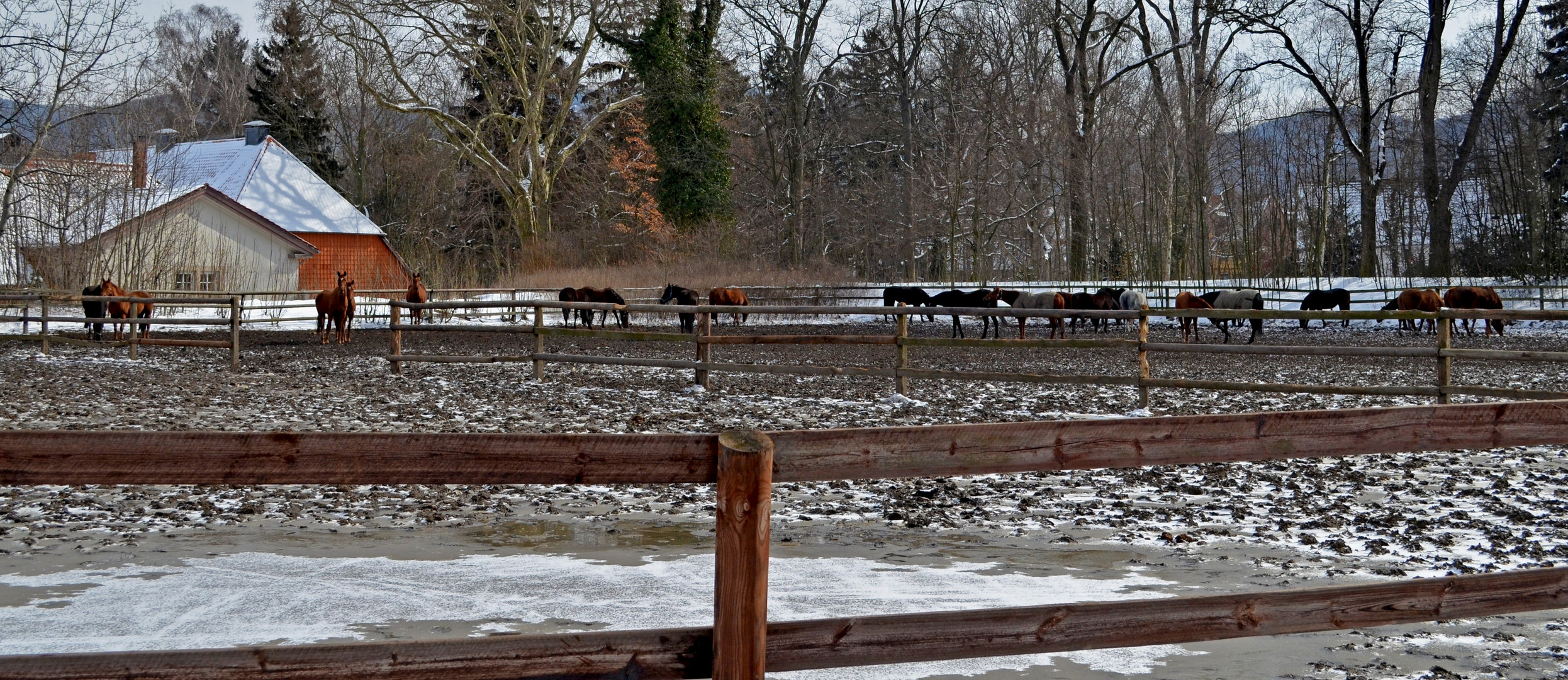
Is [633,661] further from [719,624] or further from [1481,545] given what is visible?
[1481,545]

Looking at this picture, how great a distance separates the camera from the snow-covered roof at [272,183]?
140 feet

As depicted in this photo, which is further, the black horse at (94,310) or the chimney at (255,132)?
the chimney at (255,132)

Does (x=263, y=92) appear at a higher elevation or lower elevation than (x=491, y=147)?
higher

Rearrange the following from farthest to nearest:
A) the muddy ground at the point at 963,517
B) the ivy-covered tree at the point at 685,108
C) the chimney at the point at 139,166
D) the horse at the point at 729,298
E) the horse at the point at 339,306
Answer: the ivy-covered tree at the point at 685,108, the chimney at the point at 139,166, the horse at the point at 729,298, the horse at the point at 339,306, the muddy ground at the point at 963,517

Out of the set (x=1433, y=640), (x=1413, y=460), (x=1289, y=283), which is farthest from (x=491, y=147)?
(x=1433, y=640)

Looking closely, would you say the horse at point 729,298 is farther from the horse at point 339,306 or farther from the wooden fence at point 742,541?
the wooden fence at point 742,541

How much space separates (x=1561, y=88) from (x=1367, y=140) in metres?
5.50

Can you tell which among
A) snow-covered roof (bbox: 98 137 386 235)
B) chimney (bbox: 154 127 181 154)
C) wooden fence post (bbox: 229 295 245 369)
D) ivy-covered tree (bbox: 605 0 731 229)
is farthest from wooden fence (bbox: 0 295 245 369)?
ivy-covered tree (bbox: 605 0 731 229)

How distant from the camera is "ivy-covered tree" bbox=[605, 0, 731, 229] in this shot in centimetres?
4203

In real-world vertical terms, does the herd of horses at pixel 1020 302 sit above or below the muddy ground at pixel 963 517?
above

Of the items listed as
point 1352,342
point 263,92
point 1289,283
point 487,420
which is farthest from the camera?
point 263,92

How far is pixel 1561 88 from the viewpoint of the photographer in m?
35.0

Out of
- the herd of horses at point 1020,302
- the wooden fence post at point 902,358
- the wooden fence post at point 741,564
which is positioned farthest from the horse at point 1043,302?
the wooden fence post at point 741,564

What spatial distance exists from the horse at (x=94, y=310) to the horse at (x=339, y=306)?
3808 mm
